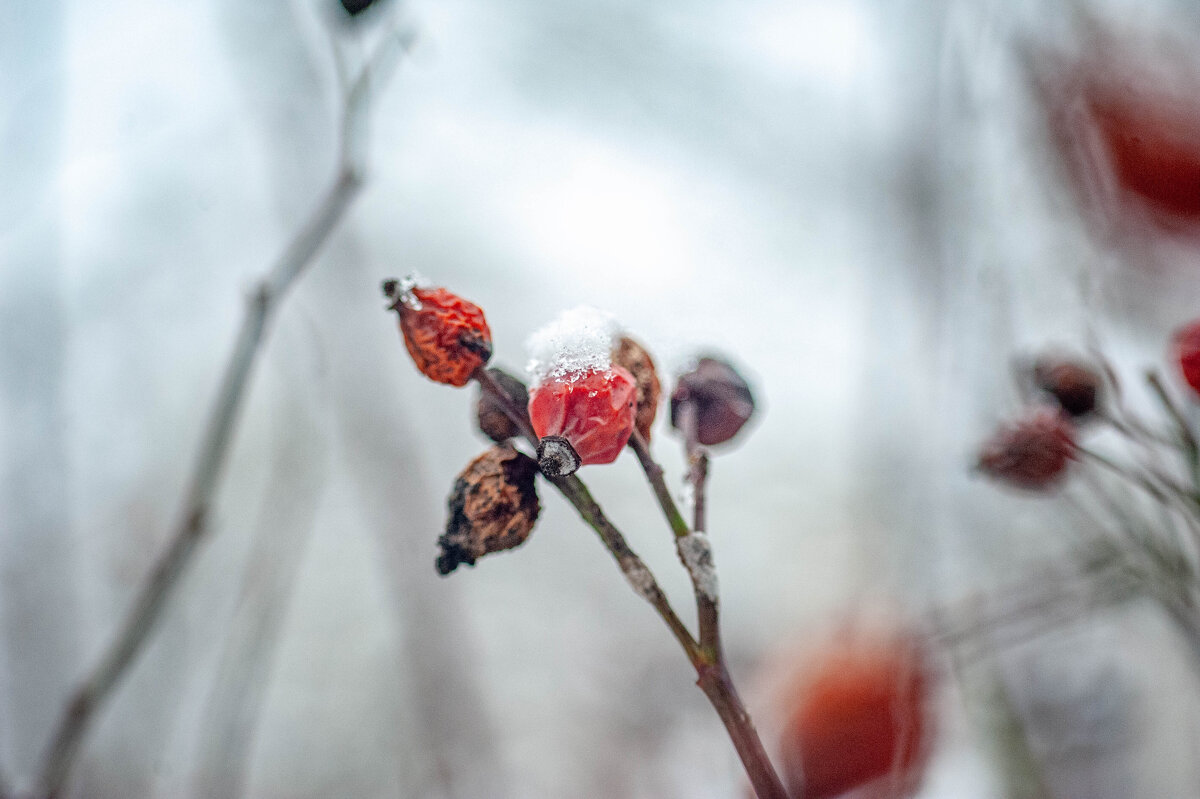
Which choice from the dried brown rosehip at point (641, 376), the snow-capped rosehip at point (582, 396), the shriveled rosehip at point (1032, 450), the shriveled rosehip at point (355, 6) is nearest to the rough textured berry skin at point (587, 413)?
the snow-capped rosehip at point (582, 396)

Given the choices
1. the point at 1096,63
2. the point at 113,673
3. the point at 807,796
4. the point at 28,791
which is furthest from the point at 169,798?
the point at 1096,63

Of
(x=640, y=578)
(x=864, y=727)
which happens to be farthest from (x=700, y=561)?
(x=864, y=727)

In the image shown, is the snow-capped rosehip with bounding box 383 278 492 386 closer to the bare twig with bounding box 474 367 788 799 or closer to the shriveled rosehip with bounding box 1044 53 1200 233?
the bare twig with bounding box 474 367 788 799

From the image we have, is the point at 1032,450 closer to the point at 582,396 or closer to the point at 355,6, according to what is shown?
the point at 582,396

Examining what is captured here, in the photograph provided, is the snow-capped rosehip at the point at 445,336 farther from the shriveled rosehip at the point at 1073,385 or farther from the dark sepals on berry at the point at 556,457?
the shriveled rosehip at the point at 1073,385

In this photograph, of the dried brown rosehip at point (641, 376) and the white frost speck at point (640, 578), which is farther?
the dried brown rosehip at point (641, 376)

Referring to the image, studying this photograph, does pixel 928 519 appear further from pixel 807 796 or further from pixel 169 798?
pixel 169 798

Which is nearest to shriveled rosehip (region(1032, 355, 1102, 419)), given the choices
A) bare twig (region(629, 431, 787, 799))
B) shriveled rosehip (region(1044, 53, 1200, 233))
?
shriveled rosehip (region(1044, 53, 1200, 233))
